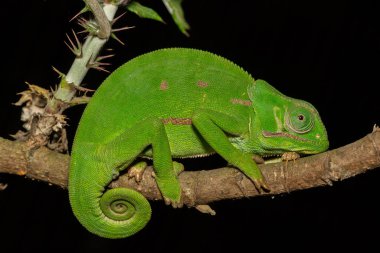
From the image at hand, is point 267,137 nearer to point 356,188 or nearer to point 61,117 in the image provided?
point 61,117

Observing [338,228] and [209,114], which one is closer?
[209,114]

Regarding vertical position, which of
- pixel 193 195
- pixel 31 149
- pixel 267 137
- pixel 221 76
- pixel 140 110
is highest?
pixel 221 76

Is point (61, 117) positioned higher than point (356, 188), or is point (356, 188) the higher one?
point (356, 188)

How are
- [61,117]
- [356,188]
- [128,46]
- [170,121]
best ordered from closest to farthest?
[61,117], [170,121], [128,46], [356,188]

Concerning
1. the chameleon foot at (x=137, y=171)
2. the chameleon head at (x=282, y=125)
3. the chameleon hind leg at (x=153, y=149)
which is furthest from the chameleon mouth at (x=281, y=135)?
the chameleon foot at (x=137, y=171)

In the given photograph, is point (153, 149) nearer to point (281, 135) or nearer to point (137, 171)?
point (137, 171)

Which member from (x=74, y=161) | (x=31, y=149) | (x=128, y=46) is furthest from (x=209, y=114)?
(x=128, y=46)

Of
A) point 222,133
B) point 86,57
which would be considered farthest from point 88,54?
point 222,133

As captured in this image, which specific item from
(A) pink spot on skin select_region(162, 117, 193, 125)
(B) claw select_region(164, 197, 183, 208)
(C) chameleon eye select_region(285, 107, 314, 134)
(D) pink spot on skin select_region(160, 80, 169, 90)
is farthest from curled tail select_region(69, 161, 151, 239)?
(C) chameleon eye select_region(285, 107, 314, 134)
